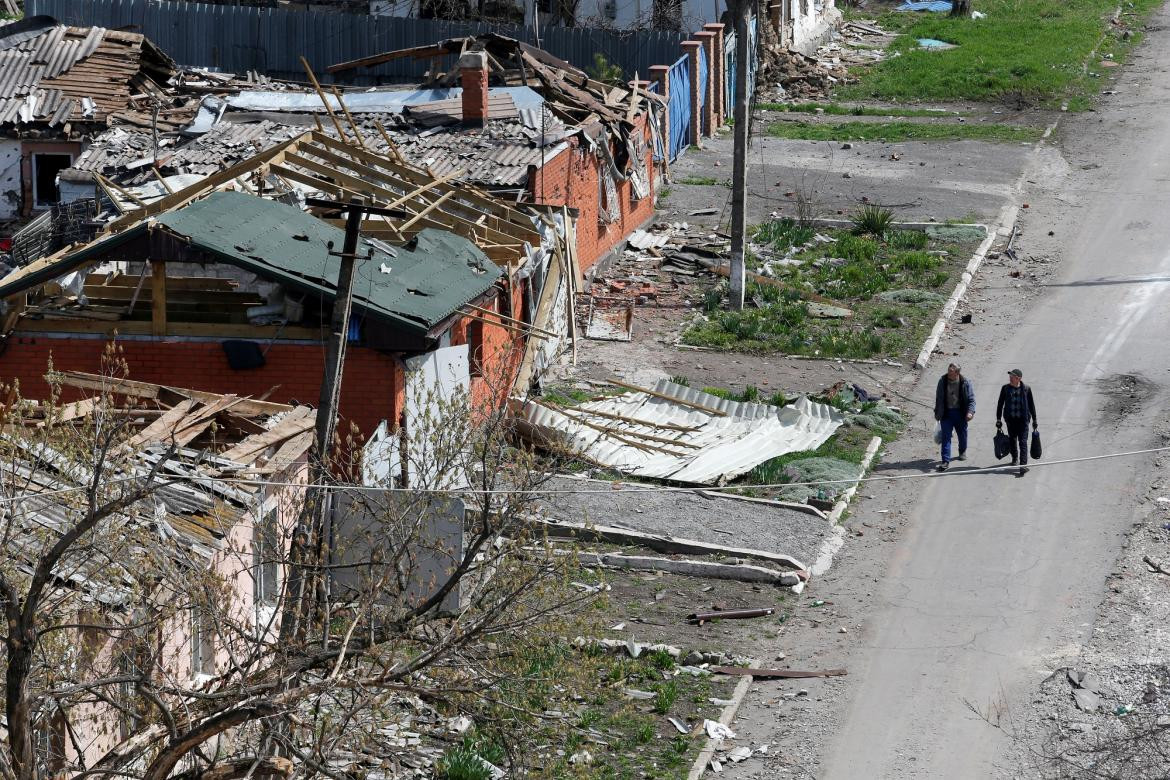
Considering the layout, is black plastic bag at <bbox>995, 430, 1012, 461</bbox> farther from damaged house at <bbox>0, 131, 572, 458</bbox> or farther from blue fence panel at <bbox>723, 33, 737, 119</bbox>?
blue fence panel at <bbox>723, 33, 737, 119</bbox>

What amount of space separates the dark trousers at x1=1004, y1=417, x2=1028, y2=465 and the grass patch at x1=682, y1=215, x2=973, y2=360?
12.0 feet

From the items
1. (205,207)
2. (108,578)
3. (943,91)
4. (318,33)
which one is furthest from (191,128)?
(943,91)

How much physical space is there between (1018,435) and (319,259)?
832 cm

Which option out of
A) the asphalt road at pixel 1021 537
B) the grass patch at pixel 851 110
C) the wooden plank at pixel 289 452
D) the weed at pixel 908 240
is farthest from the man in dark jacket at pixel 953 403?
the grass patch at pixel 851 110

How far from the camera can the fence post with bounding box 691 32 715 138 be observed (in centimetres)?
3509

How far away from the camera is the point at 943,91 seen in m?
38.4

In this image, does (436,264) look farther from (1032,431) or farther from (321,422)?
(1032,431)

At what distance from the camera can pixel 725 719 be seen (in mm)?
13336

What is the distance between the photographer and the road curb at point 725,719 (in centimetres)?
1253

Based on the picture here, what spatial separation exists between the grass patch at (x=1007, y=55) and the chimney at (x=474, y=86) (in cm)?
1593

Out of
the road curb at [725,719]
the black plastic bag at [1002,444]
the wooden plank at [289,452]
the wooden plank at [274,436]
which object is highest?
the wooden plank at [274,436]

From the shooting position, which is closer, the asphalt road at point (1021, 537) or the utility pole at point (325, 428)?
the utility pole at point (325, 428)

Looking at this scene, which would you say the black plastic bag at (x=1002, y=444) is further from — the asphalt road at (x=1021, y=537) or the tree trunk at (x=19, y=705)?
the tree trunk at (x=19, y=705)

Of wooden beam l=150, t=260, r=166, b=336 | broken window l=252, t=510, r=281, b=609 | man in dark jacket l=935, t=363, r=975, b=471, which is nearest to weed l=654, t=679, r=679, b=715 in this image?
broken window l=252, t=510, r=281, b=609
